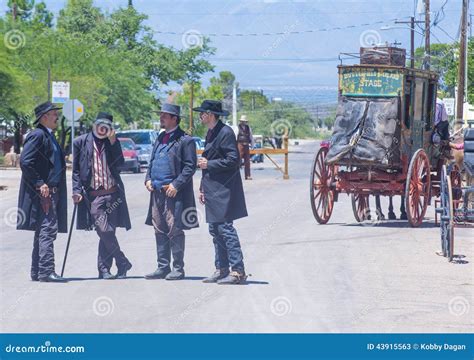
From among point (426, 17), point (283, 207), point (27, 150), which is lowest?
point (283, 207)

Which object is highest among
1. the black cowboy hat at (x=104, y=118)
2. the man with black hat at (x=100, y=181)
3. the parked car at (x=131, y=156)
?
the black cowboy hat at (x=104, y=118)

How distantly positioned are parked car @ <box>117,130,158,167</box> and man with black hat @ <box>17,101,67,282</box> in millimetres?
35121

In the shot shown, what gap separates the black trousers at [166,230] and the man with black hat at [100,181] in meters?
0.42

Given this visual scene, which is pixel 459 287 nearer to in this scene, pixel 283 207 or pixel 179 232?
pixel 179 232

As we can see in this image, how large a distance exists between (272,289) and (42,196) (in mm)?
2558

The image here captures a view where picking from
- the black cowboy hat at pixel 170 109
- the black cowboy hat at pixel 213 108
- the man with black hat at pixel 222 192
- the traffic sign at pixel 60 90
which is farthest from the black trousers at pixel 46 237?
the traffic sign at pixel 60 90

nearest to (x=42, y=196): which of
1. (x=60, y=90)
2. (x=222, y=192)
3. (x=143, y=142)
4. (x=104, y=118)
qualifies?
(x=104, y=118)

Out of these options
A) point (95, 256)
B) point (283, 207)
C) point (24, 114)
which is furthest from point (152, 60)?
point (95, 256)

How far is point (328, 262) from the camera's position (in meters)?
15.2

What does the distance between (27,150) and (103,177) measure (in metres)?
0.86

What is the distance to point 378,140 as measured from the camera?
20.4m

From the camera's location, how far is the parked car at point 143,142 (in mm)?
49094

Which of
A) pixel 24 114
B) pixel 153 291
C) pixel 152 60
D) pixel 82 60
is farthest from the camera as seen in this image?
A: pixel 152 60

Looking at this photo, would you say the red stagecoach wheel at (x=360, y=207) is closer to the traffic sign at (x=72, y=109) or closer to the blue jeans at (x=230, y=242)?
the blue jeans at (x=230, y=242)
